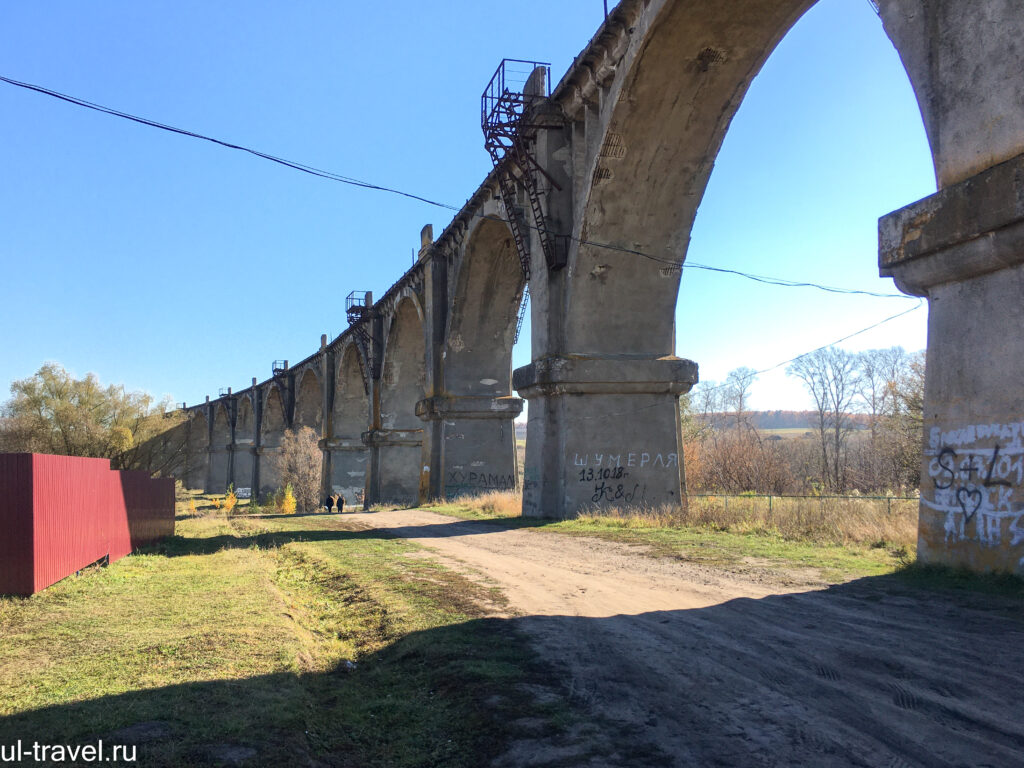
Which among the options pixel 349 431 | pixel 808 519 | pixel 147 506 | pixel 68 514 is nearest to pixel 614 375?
pixel 808 519

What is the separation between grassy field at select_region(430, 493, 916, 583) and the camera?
7.47 metres

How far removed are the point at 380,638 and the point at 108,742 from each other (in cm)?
238

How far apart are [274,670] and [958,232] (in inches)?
231

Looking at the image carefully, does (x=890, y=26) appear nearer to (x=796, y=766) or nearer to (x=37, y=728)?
(x=796, y=766)

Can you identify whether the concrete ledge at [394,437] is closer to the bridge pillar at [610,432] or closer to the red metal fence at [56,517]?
the bridge pillar at [610,432]

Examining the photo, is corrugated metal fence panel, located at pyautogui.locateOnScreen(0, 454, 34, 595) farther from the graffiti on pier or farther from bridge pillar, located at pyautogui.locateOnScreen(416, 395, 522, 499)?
bridge pillar, located at pyautogui.locateOnScreen(416, 395, 522, 499)

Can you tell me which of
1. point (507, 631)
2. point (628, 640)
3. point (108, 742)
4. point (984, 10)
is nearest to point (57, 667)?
point (108, 742)

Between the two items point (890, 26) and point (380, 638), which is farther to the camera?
point (890, 26)

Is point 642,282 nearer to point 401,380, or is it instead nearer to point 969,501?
point 969,501

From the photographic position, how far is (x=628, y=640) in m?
4.77

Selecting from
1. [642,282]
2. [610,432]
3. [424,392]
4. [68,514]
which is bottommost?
[68,514]

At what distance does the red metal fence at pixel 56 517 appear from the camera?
730 centimetres

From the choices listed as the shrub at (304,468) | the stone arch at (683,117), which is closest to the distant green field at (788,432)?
the shrub at (304,468)

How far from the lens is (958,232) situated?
5.68 metres
